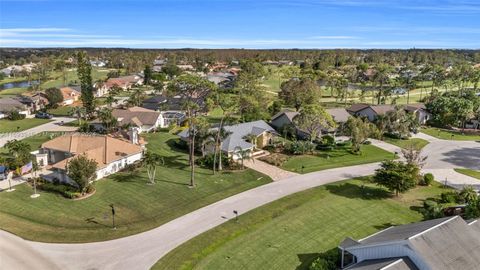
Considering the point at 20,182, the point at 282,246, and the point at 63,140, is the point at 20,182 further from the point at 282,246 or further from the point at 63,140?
the point at 282,246

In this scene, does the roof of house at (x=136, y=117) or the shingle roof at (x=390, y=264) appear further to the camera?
the roof of house at (x=136, y=117)

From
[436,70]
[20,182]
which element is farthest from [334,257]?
[436,70]

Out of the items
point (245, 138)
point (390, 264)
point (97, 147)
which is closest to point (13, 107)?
point (97, 147)

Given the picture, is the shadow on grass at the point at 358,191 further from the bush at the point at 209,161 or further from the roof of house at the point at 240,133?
the roof of house at the point at 240,133

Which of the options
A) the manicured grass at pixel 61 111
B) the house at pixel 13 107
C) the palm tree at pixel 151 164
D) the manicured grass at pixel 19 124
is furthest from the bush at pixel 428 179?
the house at pixel 13 107

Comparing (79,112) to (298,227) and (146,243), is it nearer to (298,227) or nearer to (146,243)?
(146,243)

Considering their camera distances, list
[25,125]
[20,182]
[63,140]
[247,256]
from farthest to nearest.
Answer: [25,125] < [63,140] < [20,182] < [247,256]

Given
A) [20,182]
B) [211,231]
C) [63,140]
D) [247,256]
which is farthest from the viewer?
[63,140]
